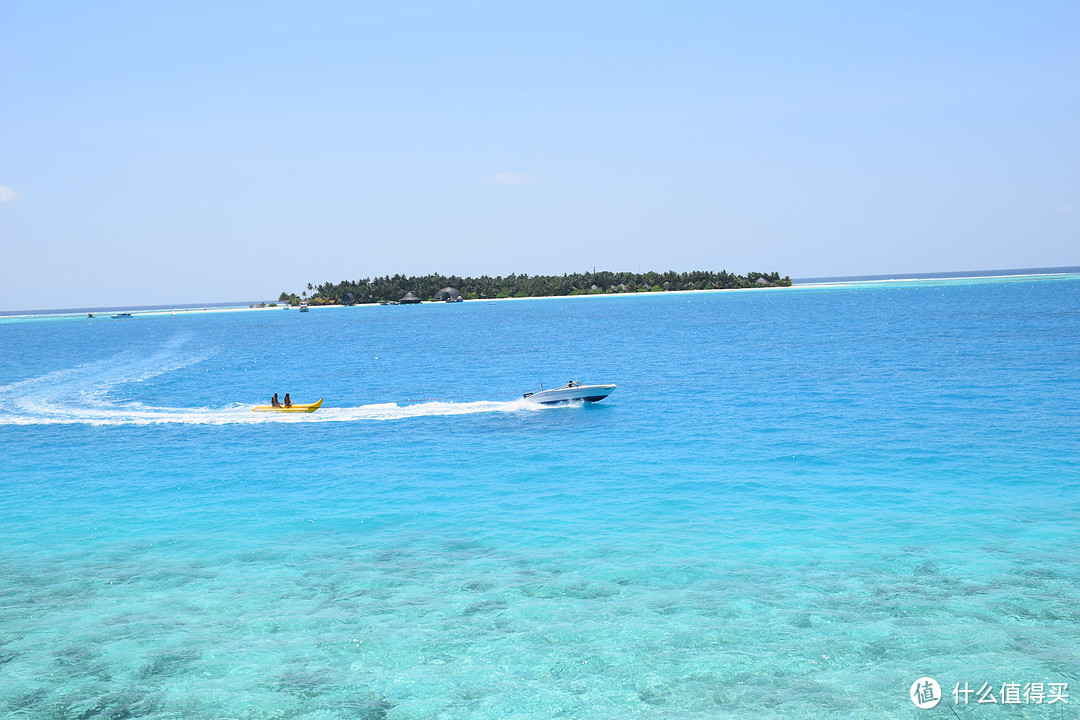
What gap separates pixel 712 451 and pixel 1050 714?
23317 millimetres

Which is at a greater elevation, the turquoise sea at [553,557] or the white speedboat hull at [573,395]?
the white speedboat hull at [573,395]

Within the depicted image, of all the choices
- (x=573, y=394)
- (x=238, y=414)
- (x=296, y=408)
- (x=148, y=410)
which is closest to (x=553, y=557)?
(x=573, y=394)

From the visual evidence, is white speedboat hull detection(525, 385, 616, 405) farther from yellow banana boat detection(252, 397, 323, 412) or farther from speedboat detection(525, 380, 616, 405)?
yellow banana boat detection(252, 397, 323, 412)

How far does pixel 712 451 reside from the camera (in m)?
36.7

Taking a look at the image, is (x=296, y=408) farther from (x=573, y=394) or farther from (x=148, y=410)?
(x=573, y=394)

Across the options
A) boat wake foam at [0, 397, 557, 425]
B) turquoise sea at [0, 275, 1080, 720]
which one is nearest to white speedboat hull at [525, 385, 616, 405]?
boat wake foam at [0, 397, 557, 425]

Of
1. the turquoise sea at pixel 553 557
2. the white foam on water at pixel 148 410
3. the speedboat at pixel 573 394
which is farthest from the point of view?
the speedboat at pixel 573 394

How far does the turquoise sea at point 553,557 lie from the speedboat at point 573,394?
3.78 feet

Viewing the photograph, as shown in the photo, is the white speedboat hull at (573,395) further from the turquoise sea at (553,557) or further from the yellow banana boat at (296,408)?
the yellow banana boat at (296,408)

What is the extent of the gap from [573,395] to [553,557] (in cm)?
2935

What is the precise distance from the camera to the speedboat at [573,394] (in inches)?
2026

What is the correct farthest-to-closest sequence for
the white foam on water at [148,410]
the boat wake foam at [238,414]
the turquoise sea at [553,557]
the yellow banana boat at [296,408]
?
the yellow banana boat at [296,408], the white foam on water at [148,410], the boat wake foam at [238,414], the turquoise sea at [553,557]

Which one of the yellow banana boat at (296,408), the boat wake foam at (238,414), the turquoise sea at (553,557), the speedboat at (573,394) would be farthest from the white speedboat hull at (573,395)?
the yellow banana boat at (296,408)

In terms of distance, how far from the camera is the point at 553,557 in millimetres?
22578
